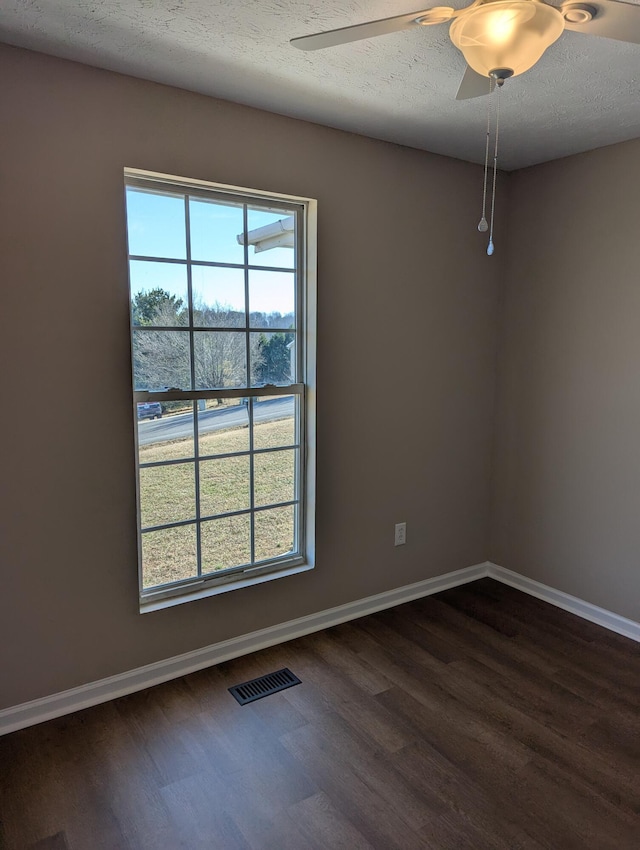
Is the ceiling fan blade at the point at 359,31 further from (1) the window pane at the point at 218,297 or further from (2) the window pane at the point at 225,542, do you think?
(2) the window pane at the point at 225,542

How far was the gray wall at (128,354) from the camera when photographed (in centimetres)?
205

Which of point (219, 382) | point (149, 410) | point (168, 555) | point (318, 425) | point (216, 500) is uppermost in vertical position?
point (219, 382)

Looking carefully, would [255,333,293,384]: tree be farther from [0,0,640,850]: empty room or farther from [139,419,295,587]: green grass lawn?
[139,419,295,587]: green grass lawn

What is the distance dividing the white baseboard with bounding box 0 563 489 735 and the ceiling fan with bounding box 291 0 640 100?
2311mm

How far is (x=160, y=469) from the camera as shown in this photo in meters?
2.45

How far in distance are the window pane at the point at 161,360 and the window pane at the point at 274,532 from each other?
746mm

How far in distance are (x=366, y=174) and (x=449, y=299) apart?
32.1 inches

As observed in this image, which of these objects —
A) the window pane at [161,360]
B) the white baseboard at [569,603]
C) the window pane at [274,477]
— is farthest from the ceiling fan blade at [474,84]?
the white baseboard at [569,603]

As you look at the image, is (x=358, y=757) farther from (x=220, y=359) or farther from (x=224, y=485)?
(x=220, y=359)

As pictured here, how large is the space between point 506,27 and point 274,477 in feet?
6.37

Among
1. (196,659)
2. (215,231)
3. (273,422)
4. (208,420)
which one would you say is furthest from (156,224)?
(196,659)

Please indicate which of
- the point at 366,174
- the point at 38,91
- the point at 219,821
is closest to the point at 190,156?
the point at 38,91

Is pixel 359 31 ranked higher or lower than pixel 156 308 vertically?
higher

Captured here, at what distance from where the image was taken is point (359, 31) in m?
1.40
